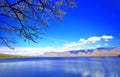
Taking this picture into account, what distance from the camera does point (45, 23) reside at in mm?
7074

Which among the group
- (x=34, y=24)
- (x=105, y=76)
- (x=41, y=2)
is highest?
(x=41, y=2)

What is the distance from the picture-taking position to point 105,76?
32125mm

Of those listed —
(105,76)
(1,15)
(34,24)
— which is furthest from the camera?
(105,76)

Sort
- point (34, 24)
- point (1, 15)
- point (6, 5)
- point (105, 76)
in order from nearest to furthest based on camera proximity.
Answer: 1. point (6, 5)
2. point (1, 15)
3. point (34, 24)
4. point (105, 76)

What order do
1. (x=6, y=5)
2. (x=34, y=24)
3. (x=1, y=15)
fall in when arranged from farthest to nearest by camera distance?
(x=34, y=24), (x=1, y=15), (x=6, y=5)

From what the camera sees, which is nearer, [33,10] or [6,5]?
[6,5]

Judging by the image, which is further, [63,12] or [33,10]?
[63,12]

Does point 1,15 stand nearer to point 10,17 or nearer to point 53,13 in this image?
point 10,17

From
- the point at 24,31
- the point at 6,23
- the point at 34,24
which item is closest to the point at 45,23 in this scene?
the point at 34,24

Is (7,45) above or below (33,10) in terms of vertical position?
below

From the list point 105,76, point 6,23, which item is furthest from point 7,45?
point 105,76

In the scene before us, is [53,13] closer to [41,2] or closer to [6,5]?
[41,2]

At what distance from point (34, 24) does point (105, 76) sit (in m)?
27.2

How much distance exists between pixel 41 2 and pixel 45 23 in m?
1.12
